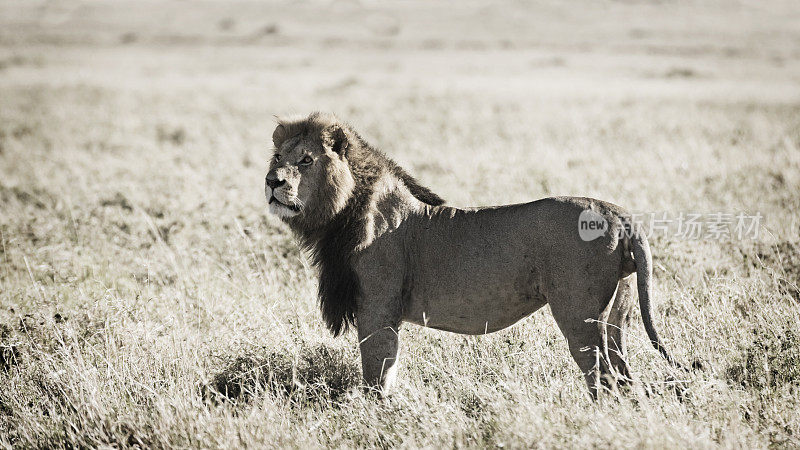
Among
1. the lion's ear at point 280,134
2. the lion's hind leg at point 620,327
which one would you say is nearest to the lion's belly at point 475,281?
the lion's hind leg at point 620,327

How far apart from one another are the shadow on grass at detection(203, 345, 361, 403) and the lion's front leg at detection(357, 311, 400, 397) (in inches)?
20.0

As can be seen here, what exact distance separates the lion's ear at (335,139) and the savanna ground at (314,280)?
167 centimetres

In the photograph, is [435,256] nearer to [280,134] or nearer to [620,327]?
[620,327]

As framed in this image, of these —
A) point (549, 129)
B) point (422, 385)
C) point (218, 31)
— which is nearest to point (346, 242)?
point (422, 385)

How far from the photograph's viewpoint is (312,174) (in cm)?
514

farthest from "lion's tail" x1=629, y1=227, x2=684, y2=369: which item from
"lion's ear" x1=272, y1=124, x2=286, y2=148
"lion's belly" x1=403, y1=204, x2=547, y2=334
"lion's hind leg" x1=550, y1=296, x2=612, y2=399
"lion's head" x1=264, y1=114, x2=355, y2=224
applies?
"lion's ear" x1=272, y1=124, x2=286, y2=148

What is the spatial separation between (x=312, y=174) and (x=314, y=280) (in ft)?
8.67

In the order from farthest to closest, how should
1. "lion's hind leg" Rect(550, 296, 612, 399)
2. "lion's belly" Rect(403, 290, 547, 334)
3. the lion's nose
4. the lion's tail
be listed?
the lion's nose, "lion's belly" Rect(403, 290, 547, 334), "lion's hind leg" Rect(550, 296, 612, 399), the lion's tail

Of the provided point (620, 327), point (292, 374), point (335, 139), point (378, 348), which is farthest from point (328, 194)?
point (620, 327)

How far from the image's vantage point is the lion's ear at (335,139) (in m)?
5.21

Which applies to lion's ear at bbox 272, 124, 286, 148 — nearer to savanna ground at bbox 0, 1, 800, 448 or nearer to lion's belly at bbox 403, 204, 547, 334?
lion's belly at bbox 403, 204, 547, 334

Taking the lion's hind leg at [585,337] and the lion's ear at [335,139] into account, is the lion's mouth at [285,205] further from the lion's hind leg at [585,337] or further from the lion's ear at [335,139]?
the lion's hind leg at [585,337]

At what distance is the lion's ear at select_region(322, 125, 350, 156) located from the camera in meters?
5.21

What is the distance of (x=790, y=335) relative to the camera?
5.58 metres
